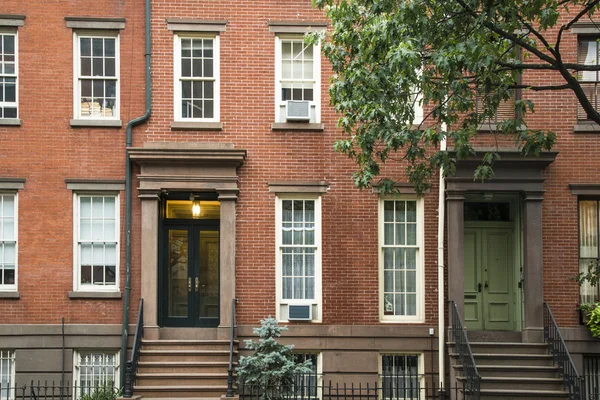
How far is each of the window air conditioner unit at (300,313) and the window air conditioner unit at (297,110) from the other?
3950 mm

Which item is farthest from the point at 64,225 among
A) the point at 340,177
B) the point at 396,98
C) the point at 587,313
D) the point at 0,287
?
the point at 587,313

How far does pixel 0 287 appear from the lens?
573 inches

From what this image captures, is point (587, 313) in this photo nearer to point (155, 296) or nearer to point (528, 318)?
point (528, 318)

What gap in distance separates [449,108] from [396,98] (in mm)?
900

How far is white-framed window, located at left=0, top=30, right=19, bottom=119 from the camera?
1480 centimetres

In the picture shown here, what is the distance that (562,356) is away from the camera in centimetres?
1341

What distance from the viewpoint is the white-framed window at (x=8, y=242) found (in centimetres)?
1459

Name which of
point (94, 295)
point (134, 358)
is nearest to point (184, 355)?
point (134, 358)

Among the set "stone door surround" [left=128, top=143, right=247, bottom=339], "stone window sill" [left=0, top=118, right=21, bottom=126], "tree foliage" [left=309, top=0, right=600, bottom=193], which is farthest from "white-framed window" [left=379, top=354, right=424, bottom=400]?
"stone window sill" [left=0, top=118, right=21, bottom=126]

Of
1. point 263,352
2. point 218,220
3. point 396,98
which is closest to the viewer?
point 396,98

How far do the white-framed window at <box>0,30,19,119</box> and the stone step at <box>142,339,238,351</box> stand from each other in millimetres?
5597

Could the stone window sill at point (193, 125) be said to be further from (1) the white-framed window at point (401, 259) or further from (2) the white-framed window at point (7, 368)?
(2) the white-framed window at point (7, 368)

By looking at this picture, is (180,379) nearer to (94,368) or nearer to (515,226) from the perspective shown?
(94,368)

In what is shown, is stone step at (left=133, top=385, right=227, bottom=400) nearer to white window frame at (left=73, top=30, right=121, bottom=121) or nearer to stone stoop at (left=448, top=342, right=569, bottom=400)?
stone stoop at (left=448, top=342, right=569, bottom=400)
